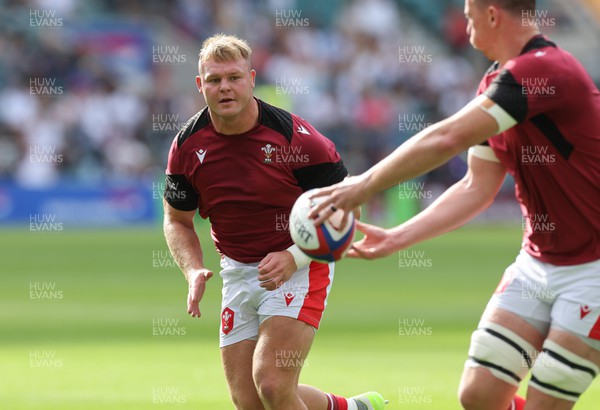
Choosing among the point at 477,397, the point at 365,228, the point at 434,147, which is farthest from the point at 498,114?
the point at 477,397

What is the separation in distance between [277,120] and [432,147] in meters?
1.99

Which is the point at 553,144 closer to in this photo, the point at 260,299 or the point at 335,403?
the point at 260,299

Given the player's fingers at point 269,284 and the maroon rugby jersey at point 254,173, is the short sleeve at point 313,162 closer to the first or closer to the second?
the maroon rugby jersey at point 254,173

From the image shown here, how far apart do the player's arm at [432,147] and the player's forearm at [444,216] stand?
951 mm

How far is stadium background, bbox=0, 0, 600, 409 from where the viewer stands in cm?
1638

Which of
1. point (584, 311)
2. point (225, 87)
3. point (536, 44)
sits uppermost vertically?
point (536, 44)

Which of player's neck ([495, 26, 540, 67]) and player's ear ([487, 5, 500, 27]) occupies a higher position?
player's ear ([487, 5, 500, 27])

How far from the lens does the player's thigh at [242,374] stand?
7.32m

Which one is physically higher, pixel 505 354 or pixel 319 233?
pixel 319 233

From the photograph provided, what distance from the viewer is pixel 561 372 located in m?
6.04

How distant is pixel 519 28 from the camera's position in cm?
613

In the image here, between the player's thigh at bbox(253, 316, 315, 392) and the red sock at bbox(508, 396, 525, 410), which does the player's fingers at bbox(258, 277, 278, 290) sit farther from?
the red sock at bbox(508, 396, 525, 410)

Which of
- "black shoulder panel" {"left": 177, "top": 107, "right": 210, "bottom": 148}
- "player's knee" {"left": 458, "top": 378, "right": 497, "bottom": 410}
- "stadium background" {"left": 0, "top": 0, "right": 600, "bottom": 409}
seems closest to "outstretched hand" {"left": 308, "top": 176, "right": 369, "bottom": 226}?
"player's knee" {"left": 458, "top": 378, "right": 497, "bottom": 410}

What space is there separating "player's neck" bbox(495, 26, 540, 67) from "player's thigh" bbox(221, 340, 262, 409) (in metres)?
2.46
